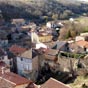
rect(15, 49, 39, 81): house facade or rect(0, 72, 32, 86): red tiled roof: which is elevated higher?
rect(0, 72, 32, 86): red tiled roof

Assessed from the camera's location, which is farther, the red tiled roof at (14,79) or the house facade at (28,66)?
the house facade at (28,66)

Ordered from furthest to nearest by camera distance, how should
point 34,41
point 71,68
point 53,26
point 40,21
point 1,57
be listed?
point 40,21 → point 53,26 → point 34,41 → point 1,57 → point 71,68

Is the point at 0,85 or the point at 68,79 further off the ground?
the point at 0,85

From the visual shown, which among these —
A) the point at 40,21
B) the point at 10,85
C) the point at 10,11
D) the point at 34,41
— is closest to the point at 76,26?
the point at 34,41

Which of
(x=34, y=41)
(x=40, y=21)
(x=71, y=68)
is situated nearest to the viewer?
(x=71, y=68)

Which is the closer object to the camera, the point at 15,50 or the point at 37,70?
the point at 37,70

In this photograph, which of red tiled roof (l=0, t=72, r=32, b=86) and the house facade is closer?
red tiled roof (l=0, t=72, r=32, b=86)

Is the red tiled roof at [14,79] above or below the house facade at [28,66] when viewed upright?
above

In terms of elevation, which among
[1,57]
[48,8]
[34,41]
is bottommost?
[48,8]

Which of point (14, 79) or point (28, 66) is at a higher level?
point (14, 79)

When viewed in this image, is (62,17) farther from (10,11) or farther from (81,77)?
(81,77)

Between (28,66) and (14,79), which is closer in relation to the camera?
(14,79)
